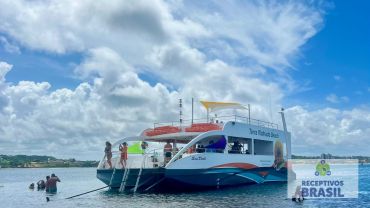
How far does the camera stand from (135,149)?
105 feet

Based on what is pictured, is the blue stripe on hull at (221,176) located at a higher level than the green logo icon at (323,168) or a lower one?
lower

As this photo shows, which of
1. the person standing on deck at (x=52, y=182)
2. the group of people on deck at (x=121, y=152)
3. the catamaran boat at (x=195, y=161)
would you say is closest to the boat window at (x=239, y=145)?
the catamaran boat at (x=195, y=161)

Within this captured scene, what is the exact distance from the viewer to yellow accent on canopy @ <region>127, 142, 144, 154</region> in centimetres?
3166

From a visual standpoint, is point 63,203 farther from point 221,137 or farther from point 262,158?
point 262,158

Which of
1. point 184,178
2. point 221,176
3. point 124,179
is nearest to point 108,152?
point 124,179

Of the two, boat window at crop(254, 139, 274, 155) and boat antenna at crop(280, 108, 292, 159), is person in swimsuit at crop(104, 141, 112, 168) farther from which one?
boat antenna at crop(280, 108, 292, 159)

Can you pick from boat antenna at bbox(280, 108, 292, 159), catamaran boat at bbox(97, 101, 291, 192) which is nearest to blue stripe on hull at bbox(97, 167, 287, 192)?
catamaran boat at bbox(97, 101, 291, 192)

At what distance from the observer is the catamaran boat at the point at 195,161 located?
27391 millimetres

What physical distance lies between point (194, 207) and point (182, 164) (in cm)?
549

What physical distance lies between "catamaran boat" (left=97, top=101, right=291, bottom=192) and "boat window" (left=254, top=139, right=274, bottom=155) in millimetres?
1319

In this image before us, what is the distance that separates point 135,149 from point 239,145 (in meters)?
7.92

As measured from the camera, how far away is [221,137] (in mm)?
30312

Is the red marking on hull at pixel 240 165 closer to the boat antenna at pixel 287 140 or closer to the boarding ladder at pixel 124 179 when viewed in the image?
the boarding ladder at pixel 124 179

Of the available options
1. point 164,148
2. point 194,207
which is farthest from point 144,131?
point 194,207
